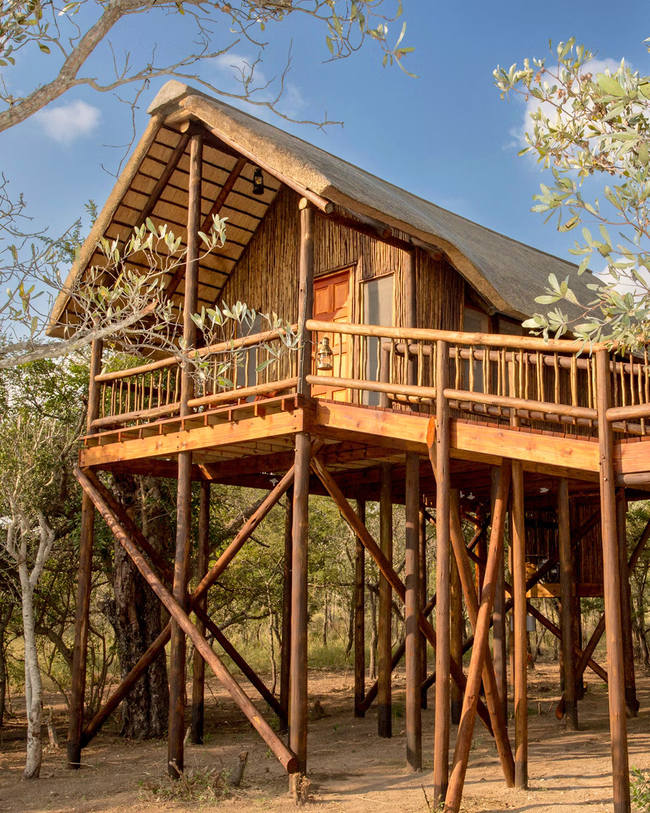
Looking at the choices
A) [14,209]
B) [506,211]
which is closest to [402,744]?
[14,209]

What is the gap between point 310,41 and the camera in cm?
669

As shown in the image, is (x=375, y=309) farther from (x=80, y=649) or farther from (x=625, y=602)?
(x=80, y=649)

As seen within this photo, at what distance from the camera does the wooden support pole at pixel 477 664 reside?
7.11 metres

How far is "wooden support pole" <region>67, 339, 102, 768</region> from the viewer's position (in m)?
10.6

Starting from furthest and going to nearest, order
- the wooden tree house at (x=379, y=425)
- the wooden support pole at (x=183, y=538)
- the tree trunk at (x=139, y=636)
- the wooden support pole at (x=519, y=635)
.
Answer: the tree trunk at (x=139, y=636)
the wooden support pole at (x=183, y=538)
the wooden support pole at (x=519, y=635)
the wooden tree house at (x=379, y=425)

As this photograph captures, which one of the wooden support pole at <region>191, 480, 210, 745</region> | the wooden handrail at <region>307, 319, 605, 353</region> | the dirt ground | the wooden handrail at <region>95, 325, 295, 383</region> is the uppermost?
the wooden handrail at <region>95, 325, 295, 383</region>

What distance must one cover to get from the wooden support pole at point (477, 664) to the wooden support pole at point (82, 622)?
201 inches

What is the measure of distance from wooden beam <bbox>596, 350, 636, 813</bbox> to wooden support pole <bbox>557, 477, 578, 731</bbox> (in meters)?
4.25

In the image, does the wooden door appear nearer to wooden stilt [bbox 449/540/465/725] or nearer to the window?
the window

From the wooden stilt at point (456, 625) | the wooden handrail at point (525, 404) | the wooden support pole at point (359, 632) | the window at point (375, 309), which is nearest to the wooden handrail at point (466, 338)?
the wooden handrail at point (525, 404)

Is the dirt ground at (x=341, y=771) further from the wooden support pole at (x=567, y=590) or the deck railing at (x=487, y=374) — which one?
the deck railing at (x=487, y=374)

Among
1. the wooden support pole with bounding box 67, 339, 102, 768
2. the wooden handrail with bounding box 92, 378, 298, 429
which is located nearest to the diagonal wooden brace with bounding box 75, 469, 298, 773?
the wooden support pole with bounding box 67, 339, 102, 768

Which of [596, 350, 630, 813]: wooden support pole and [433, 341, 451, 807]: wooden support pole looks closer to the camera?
[596, 350, 630, 813]: wooden support pole

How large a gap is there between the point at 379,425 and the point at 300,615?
1.91 m
